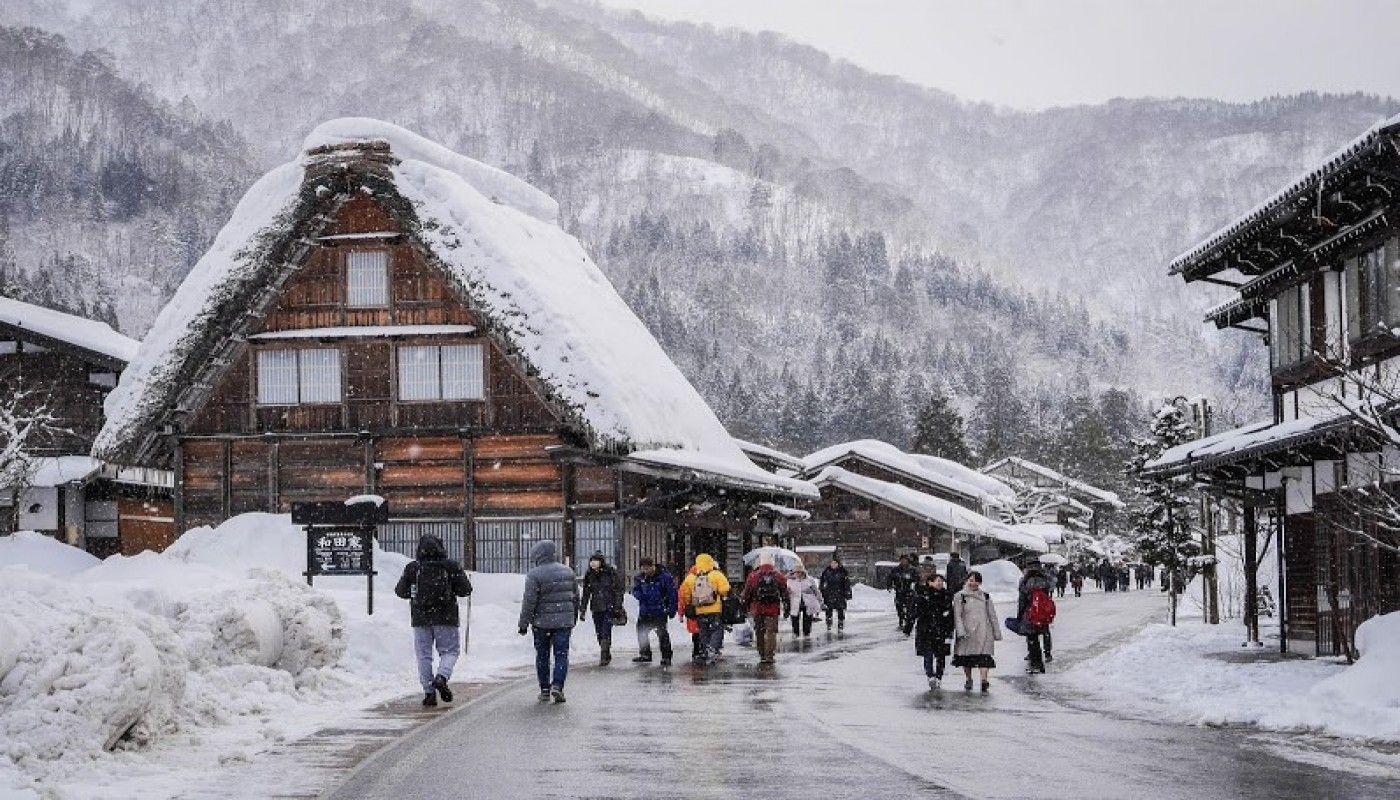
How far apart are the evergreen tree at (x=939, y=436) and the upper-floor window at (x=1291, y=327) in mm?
82129

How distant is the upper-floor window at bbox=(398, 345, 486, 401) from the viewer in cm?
3262

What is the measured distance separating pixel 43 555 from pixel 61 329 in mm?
11888

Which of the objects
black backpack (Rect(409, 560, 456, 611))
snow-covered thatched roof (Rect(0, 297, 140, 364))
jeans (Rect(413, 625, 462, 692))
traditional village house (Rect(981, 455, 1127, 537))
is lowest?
traditional village house (Rect(981, 455, 1127, 537))

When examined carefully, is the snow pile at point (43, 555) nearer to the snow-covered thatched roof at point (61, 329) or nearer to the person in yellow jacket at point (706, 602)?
the snow-covered thatched roof at point (61, 329)

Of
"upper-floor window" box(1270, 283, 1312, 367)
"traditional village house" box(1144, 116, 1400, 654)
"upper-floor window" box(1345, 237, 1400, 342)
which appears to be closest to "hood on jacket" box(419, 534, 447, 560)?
"traditional village house" box(1144, 116, 1400, 654)

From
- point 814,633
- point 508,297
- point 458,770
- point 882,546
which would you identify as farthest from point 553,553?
point 882,546

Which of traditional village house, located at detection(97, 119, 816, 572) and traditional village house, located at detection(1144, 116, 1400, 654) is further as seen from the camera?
traditional village house, located at detection(97, 119, 816, 572)

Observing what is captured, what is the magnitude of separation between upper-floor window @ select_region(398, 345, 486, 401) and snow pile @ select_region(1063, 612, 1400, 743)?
14306 millimetres

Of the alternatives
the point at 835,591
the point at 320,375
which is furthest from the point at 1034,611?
the point at 320,375

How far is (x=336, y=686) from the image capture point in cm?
1622

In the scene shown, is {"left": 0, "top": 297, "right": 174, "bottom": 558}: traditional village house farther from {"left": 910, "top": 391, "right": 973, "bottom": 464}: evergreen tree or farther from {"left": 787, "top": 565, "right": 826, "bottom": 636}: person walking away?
{"left": 910, "top": 391, "right": 973, "bottom": 464}: evergreen tree

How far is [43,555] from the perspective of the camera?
2889cm

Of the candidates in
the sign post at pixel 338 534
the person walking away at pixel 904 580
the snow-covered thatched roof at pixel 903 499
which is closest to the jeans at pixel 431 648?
the sign post at pixel 338 534

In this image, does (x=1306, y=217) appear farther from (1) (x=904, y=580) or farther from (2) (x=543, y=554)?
(1) (x=904, y=580)
